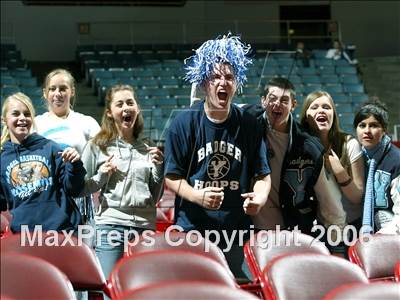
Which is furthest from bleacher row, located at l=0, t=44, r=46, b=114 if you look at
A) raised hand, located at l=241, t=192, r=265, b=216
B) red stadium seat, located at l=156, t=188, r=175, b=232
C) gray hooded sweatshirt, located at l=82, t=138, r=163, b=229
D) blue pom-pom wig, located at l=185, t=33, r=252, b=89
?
raised hand, located at l=241, t=192, r=265, b=216

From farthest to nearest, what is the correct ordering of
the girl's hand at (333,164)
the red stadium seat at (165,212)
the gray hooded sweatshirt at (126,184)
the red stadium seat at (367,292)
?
the red stadium seat at (165,212) → the girl's hand at (333,164) → the gray hooded sweatshirt at (126,184) → the red stadium seat at (367,292)

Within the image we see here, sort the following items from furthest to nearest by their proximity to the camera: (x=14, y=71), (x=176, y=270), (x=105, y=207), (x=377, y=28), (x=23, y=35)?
(x=377, y=28)
(x=23, y=35)
(x=14, y=71)
(x=105, y=207)
(x=176, y=270)

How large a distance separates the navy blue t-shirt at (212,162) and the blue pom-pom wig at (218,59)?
0.15 metres

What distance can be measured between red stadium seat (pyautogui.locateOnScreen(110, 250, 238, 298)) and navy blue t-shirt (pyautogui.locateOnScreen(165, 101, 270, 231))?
518mm

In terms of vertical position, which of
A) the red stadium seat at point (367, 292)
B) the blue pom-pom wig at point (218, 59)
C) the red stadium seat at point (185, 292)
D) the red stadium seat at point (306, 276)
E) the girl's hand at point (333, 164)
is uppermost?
the blue pom-pom wig at point (218, 59)

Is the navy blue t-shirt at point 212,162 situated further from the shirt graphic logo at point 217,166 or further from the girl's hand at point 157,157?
the girl's hand at point 157,157

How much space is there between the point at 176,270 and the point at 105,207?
0.81 m

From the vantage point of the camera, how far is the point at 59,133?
10.1 ft

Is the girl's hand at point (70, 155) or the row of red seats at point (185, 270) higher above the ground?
the girl's hand at point (70, 155)

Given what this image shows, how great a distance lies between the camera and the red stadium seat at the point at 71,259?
7.34 feet

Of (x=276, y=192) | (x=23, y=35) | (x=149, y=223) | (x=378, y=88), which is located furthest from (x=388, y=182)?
(x=23, y=35)

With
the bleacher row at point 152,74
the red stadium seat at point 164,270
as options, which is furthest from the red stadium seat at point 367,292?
the bleacher row at point 152,74

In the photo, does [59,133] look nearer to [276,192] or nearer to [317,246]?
[276,192]

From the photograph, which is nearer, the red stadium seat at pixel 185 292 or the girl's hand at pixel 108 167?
the red stadium seat at pixel 185 292
